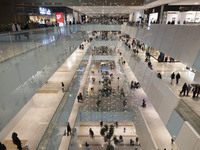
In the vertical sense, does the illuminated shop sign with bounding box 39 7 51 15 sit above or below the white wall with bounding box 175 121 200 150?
above

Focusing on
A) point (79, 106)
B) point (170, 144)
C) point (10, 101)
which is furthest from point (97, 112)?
point (10, 101)

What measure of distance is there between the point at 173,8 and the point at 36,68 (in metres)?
18.2

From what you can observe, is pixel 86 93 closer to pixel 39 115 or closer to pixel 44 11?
pixel 39 115

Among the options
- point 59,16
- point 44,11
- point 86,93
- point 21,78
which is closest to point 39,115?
point 21,78

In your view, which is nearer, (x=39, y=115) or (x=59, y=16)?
(x=39, y=115)

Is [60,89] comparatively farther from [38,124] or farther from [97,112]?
[38,124]

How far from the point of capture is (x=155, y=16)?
73.0ft

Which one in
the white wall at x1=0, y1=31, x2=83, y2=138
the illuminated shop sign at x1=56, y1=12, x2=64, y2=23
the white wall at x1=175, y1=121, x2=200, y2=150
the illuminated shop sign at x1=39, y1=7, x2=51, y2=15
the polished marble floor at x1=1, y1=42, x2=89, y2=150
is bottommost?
the polished marble floor at x1=1, y1=42, x2=89, y2=150

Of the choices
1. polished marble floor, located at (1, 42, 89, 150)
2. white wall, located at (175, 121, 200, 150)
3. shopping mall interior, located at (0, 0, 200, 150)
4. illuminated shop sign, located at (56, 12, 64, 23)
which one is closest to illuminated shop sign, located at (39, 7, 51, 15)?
shopping mall interior, located at (0, 0, 200, 150)

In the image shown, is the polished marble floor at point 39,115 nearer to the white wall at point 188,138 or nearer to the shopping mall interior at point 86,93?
the shopping mall interior at point 86,93

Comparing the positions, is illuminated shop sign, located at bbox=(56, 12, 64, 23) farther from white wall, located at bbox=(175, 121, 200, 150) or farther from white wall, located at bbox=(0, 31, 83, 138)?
white wall, located at bbox=(175, 121, 200, 150)

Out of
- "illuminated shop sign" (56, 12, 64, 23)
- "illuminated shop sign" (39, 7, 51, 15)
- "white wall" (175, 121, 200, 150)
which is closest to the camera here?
"white wall" (175, 121, 200, 150)

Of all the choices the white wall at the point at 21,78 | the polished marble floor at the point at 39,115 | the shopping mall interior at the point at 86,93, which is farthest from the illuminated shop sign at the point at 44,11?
the white wall at the point at 21,78

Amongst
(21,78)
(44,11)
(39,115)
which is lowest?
(39,115)
